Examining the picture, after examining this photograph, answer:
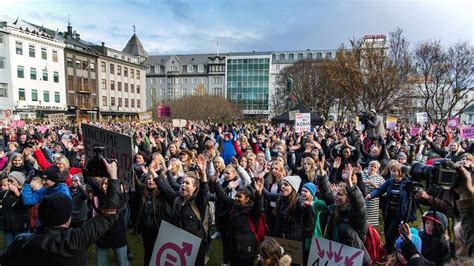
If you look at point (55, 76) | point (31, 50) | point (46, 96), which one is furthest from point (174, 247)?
point (55, 76)

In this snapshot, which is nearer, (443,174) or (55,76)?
(443,174)

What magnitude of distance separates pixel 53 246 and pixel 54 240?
1.7 inches

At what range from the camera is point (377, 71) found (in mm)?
25172

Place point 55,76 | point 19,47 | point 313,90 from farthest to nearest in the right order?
point 55,76
point 313,90
point 19,47

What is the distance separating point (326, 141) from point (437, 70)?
20821mm

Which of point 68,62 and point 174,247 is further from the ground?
point 68,62

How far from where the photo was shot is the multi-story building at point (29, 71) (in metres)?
41.2

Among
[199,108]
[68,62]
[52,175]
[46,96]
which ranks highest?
[68,62]

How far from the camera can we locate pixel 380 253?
3.97 meters

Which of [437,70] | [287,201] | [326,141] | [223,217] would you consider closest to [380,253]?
[287,201]

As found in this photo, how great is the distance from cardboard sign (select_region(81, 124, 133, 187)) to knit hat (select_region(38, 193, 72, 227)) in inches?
44.8

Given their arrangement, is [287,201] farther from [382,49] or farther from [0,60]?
[0,60]

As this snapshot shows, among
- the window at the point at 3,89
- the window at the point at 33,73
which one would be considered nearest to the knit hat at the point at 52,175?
the window at the point at 3,89

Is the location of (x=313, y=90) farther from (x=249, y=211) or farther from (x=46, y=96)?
(x=249, y=211)
